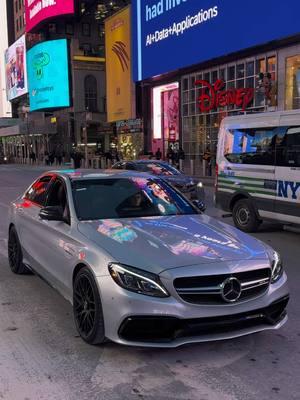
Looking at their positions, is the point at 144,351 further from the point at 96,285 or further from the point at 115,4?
the point at 115,4

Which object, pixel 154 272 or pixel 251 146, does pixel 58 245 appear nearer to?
pixel 154 272

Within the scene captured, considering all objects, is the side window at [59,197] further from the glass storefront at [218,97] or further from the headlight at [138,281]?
the glass storefront at [218,97]

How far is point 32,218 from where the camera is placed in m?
6.21

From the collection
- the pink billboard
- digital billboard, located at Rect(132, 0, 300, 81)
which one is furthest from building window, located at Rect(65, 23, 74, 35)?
digital billboard, located at Rect(132, 0, 300, 81)

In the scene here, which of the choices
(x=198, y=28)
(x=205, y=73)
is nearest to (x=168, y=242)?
(x=198, y=28)

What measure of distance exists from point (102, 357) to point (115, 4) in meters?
68.5

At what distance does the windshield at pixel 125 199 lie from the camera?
17.5 feet

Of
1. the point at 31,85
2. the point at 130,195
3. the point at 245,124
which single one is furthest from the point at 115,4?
the point at 130,195

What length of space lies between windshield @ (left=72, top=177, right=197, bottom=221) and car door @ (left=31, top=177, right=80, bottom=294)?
20cm

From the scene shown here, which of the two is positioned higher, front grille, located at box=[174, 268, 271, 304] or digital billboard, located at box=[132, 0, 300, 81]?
digital billboard, located at box=[132, 0, 300, 81]

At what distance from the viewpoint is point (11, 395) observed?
3.66 m

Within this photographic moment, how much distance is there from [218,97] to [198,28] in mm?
4249

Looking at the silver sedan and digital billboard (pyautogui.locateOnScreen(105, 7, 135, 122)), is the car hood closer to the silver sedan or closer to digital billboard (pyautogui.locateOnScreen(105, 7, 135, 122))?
the silver sedan

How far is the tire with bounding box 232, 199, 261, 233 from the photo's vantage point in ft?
34.6
